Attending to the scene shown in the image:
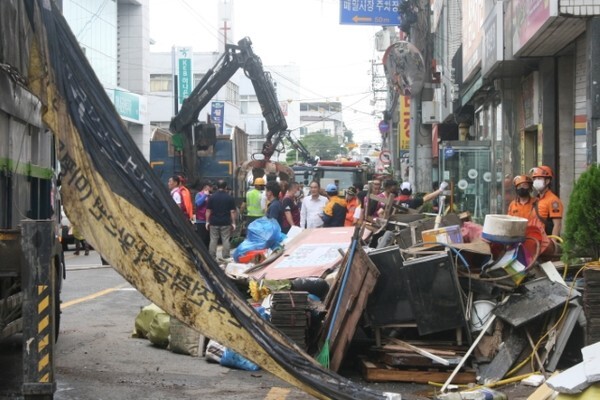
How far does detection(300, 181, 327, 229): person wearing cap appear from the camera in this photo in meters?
19.2

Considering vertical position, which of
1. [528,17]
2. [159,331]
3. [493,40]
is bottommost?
[159,331]

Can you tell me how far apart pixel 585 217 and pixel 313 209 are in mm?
10921

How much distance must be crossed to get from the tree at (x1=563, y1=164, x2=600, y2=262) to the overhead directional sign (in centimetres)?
2124

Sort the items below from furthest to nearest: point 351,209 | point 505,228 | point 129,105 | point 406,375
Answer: point 129,105 → point 351,209 → point 505,228 → point 406,375

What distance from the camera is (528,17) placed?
46.7 ft

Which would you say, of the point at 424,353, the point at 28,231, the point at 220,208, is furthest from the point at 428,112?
the point at 28,231

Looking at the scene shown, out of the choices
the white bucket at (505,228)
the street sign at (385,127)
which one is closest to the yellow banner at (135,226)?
the white bucket at (505,228)

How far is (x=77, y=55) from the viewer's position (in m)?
7.16

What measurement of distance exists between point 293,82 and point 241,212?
96959mm

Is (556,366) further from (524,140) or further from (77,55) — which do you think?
(524,140)

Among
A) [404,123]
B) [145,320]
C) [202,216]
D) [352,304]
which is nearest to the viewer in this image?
[352,304]

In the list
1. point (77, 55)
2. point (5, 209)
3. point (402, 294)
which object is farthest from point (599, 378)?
point (5, 209)

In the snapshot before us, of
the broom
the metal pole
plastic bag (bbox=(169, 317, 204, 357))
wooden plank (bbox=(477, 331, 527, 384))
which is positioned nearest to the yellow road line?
plastic bag (bbox=(169, 317, 204, 357))

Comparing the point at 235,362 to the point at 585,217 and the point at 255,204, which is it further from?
the point at 255,204
